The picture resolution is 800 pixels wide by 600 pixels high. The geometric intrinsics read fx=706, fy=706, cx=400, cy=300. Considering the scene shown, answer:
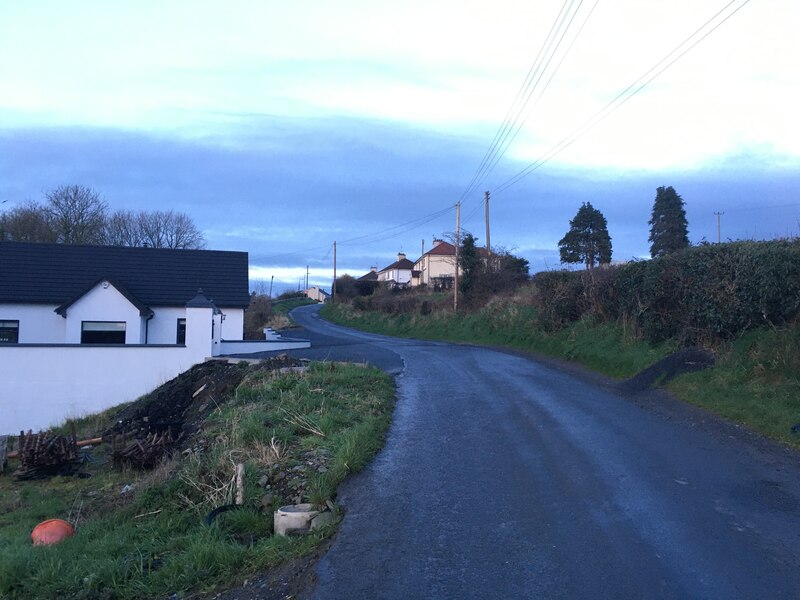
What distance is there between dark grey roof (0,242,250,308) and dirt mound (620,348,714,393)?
72.0ft

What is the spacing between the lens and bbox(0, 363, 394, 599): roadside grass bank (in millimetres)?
6684

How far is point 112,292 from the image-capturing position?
101 ft

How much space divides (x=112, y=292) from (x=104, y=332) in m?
1.76

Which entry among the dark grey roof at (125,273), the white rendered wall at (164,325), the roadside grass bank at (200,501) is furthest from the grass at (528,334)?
the white rendered wall at (164,325)

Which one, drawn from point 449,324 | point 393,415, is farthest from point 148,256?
point 393,415

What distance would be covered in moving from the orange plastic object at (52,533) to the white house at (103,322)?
627 inches

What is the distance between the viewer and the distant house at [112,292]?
30.5 m

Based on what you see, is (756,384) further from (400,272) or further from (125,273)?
(400,272)

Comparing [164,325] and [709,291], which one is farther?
[164,325]

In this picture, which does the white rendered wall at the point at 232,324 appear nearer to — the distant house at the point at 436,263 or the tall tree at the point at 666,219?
the tall tree at the point at 666,219

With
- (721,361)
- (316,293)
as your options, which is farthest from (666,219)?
(316,293)

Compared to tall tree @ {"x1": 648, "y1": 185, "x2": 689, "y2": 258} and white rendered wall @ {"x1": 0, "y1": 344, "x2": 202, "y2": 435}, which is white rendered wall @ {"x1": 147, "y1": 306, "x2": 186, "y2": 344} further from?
tall tree @ {"x1": 648, "y1": 185, "x2": 689, "y2": 258}

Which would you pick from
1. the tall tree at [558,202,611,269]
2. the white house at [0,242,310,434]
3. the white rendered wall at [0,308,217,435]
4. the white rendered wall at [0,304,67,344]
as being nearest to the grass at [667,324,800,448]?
the white rendered wall at [0,308,217,435]

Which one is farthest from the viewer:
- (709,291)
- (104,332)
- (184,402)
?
(104,332)
